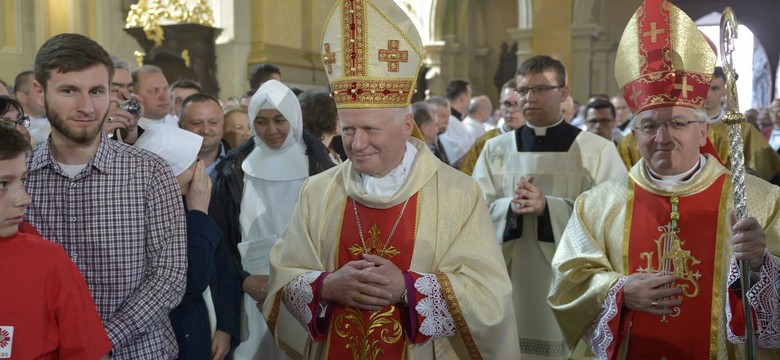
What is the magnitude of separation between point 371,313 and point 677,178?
56.4 inches

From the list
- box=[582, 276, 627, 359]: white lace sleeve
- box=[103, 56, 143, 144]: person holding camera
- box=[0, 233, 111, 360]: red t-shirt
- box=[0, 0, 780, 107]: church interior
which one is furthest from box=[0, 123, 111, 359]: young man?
box=[0, 0, 780, 107]: church interior

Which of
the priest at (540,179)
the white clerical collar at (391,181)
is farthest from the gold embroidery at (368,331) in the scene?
the priest at (540,179)

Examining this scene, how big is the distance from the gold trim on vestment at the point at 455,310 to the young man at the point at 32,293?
A: 1.19 metres

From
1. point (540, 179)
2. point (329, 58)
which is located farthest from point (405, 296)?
point (540, 179)

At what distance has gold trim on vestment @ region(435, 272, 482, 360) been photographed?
306 cm

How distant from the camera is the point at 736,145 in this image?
3.08 metres

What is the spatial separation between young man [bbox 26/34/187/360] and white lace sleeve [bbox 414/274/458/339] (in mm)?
859

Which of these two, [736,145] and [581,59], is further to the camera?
[581,59]

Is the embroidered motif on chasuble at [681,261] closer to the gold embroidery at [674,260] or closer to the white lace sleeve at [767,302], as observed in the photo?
the gold embroidery at [674,260]

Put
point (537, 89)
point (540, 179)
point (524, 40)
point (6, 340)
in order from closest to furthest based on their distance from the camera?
point (6, 340) → point (537, 89) → point (540, 179) → point (524, 40)

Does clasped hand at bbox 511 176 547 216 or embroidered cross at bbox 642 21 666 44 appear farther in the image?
clasped hand at bbox 511 176 547 216

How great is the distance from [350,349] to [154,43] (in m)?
9.67

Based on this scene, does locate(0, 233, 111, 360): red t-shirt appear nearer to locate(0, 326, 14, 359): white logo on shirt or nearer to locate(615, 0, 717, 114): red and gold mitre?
locate(0, 326, 14, 359): white logo on shirt

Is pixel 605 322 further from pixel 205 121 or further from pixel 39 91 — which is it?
pixel 205 121
